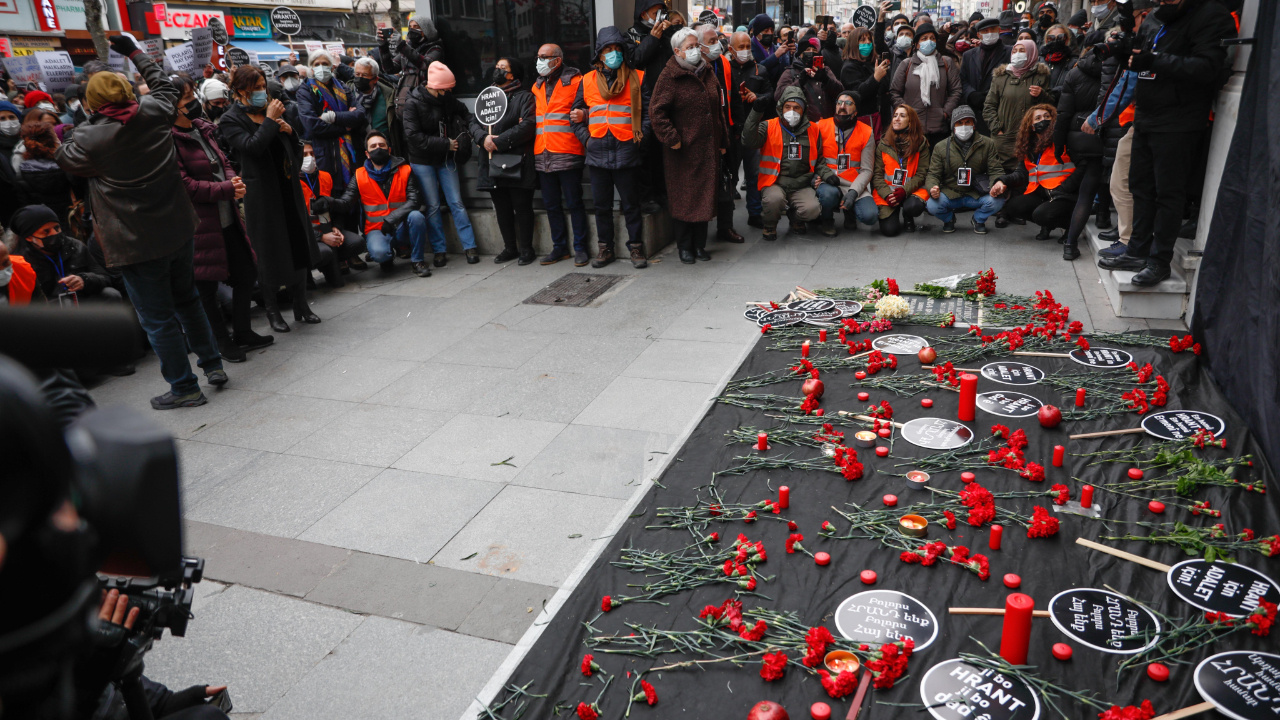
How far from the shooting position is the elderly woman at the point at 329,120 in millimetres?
8445

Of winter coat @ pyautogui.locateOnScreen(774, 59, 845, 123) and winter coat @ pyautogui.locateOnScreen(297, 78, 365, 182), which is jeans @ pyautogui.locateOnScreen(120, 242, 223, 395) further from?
winter coat @ pyautogui.locateOnScreen(774, 59, 845, 123)

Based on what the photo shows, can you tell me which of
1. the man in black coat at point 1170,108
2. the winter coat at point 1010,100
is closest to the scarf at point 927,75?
the winter coat at point 1010,100

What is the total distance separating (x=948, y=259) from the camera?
314 inches

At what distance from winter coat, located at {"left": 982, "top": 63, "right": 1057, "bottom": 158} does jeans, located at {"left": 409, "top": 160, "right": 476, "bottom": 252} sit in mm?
5659

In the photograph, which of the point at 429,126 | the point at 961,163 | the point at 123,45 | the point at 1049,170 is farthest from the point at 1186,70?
the point at 123,45

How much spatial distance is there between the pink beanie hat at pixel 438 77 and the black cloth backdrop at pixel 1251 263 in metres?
6.80

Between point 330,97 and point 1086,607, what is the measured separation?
27.2ft

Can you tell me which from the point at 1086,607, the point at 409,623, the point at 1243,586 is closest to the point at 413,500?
the point at 409,623

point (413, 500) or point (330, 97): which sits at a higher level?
point (330, 97)

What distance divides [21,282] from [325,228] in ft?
11.0

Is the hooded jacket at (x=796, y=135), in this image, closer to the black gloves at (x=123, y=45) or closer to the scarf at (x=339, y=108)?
the scarf at (x=339, y=108)

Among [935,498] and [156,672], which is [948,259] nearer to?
[935,498]

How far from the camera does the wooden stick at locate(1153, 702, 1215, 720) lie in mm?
2348

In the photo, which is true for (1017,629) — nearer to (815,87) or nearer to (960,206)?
(960,206)
